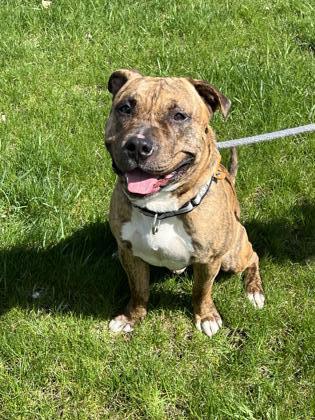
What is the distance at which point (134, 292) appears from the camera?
3.22m

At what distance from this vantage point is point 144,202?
2633mm

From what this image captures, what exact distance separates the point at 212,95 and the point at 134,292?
3.90ft

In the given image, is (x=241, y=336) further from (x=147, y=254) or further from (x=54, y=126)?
(x=54, y=126)

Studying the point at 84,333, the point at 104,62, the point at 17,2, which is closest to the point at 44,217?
the point at 84,333

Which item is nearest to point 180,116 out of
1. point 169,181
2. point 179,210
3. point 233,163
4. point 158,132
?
point 158,132

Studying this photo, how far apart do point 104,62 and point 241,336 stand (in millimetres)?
2790

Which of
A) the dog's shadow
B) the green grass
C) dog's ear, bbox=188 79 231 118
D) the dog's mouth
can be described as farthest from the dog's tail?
the dog's mouth

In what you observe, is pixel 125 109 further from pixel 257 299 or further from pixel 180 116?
pixel 257 299

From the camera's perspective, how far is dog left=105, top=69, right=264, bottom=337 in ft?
8.09

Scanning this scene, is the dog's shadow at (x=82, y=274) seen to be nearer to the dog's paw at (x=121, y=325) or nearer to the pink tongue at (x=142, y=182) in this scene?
the dog's paw at (x=121, y=325)

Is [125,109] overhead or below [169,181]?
overhead

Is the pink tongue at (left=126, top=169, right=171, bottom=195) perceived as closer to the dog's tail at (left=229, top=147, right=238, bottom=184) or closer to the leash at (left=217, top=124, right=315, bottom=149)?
the leash at (left=217, top=124, right=315, bottom=149)

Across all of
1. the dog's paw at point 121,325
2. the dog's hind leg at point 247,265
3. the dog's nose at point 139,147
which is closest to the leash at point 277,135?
the dog's hind leg at point 247,265

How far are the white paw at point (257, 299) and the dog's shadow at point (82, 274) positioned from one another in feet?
0.69
